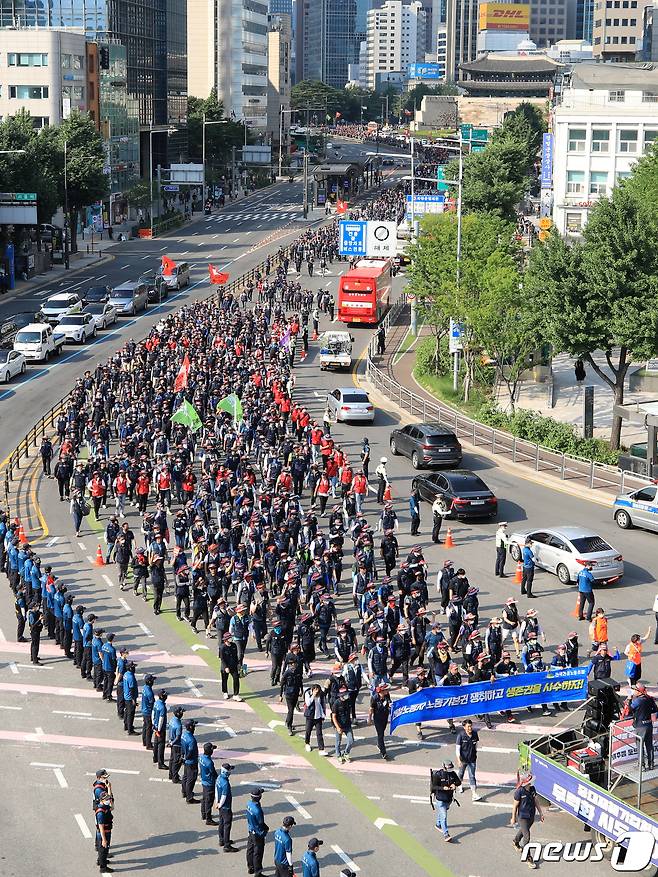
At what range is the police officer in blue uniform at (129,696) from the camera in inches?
977

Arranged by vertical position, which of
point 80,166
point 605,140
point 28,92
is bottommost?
point 80,166

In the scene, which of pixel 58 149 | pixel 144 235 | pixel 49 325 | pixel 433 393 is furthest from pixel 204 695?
pixel 144 235

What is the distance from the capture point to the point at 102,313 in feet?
236

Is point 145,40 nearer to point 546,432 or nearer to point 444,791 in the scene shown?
point 546,432

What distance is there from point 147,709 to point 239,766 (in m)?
1.90

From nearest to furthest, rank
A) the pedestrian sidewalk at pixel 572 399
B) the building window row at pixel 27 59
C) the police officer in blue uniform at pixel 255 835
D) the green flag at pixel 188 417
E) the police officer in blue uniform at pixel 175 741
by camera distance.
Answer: the police officer in blue uniform at pixel 255 835 < the police officer in blue uniform at pixel 175 741 < the green flag at pixel 188 417 < the pedestrian sidewalk at pixel 572 399 < the building window row at pixel 27 59

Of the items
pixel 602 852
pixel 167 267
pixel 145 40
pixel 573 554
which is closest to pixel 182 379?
pixel 573 554

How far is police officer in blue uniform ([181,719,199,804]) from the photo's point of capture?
72.1 ft

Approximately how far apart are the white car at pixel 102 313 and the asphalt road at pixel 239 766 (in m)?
37.0

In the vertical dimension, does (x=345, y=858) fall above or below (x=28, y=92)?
below

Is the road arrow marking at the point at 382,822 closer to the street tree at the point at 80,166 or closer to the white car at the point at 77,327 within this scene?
the white car at the point at 77,327

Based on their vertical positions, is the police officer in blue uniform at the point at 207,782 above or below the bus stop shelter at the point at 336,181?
below

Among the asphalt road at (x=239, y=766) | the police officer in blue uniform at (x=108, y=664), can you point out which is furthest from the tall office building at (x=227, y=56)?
the police officer in blue uniform at (x=108, y=664)

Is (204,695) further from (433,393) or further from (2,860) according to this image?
(433,393)
